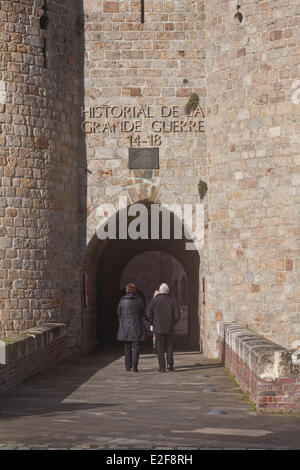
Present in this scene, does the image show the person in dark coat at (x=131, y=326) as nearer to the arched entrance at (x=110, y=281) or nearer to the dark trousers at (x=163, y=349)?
the dark trousers at (x=163, y=349)

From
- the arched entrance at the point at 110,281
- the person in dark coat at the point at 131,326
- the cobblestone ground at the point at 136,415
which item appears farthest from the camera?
the arched entrance at the point at 110,281

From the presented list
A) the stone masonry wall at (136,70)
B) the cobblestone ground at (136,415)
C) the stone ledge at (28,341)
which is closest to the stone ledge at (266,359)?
the cobblestone ground at (136,415)

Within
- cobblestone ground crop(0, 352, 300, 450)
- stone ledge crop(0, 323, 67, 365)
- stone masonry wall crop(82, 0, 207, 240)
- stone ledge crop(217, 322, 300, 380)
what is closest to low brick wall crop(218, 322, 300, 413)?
stone ledge crop(217, 322, 300, 380)

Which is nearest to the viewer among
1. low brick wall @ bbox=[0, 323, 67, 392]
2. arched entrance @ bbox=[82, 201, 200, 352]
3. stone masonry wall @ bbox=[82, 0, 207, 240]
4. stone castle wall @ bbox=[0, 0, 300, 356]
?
low brick wall @ bbox=[0, 323, 67, 392]

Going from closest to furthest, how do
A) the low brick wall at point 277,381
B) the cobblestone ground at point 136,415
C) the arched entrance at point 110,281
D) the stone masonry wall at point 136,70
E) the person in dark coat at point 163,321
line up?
the cobblestone ground at point 136,415 → the low brick wall at point 277,381 → the person in dark coat at point 163,321 → the stone masonry wall at point 136,70 → the arched entrance at point 110,281

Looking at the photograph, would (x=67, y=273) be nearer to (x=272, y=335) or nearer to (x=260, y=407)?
(x=272, y=335)

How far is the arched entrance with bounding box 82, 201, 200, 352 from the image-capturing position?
52.5 ft

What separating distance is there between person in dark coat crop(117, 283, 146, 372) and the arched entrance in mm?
2929

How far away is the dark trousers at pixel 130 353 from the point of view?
41.1 ft

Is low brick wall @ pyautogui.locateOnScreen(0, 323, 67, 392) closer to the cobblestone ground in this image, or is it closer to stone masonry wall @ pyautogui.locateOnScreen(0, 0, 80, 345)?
the cobblestone ground

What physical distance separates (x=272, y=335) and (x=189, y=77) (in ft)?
16.5

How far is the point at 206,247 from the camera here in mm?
15328

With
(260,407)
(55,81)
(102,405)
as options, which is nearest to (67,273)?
(55,81)

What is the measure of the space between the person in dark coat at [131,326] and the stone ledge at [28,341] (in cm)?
117
